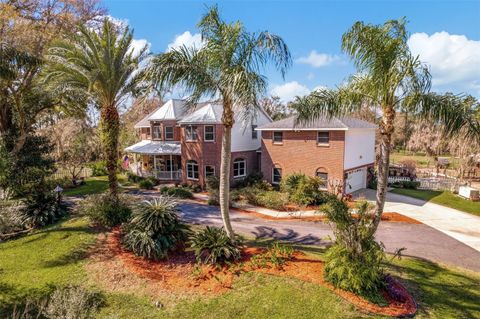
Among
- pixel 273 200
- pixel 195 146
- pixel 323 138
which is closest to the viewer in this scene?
pixel 273 200

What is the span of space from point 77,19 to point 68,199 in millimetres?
14445

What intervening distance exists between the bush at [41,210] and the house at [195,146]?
12.6m

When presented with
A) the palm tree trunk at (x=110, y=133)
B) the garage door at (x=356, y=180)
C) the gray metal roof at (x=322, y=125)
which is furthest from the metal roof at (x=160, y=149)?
the garage door at (x=356, y=180)

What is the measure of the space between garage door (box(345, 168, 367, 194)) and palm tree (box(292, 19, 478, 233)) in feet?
48.4

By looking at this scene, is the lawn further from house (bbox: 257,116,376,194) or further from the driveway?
house (bbox: 257,116,376,194)

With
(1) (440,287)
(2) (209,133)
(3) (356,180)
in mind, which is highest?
(2) (209,133)

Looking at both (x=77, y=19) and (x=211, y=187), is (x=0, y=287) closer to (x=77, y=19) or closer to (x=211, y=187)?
(x=211, y=187)

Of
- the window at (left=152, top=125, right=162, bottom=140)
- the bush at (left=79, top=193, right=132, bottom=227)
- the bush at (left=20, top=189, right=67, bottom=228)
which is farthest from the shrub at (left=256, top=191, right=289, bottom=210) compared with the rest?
the window at (left=152, top=125, right=162, bottom=140)

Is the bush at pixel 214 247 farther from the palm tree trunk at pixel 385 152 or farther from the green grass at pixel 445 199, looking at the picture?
the green grass at pixel 445 199

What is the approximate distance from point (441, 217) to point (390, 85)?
14241 millimetres

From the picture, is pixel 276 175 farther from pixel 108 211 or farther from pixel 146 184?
pixel 108 211

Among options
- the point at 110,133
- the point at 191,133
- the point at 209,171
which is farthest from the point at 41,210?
the point at 191,133

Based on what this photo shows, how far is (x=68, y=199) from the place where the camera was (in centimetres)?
2183

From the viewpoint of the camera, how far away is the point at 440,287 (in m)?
9.68
